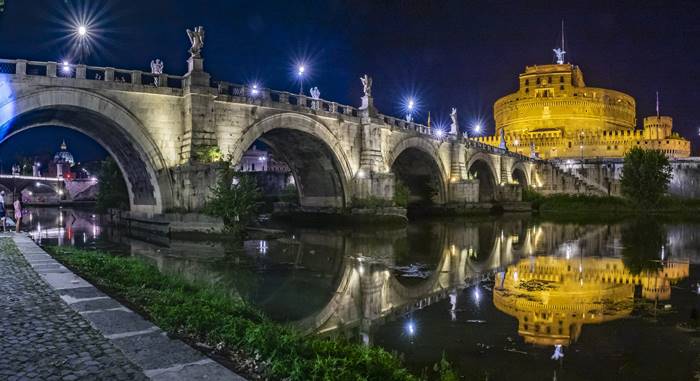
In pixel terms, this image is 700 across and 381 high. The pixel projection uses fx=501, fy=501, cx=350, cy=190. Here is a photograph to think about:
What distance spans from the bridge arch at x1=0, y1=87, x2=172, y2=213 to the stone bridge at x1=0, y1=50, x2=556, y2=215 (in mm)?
44

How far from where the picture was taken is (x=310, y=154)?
117 feet

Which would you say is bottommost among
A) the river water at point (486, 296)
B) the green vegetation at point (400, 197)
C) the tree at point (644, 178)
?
the river water at point (486, 296)

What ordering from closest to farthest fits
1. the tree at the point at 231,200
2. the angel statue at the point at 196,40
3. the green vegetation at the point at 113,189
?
1. the tree at the point at 231,200
2. the angel statue at the point at 196,40
3. the green vegetation at the point at 113,189

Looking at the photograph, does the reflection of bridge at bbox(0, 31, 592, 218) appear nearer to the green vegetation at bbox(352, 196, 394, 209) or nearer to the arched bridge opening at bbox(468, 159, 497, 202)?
the green vegetation at bbox(352, 196, 394, 209)

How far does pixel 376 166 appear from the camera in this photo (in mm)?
35656

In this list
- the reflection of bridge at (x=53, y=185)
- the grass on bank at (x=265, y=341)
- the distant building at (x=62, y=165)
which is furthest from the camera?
the distant building at (x=62, y=165)

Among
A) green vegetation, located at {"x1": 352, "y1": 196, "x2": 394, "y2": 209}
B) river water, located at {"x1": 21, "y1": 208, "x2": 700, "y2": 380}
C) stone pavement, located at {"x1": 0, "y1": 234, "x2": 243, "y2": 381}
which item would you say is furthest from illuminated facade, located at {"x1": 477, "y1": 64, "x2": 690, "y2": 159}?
stone pavement, located at {"x1": 0, "y1": 234, "x2": 243, "y2": 381}

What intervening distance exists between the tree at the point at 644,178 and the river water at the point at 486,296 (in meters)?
31.4

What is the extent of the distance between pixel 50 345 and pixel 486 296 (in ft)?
28.3

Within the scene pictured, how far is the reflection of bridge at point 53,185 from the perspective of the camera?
3337 inches

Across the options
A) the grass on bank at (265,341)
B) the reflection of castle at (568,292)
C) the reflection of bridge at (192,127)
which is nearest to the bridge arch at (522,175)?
the reflection of bridge at (192,127)

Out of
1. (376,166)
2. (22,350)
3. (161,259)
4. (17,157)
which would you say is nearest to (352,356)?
(22,350)

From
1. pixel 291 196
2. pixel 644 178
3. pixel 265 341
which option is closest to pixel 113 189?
pixel 291 196

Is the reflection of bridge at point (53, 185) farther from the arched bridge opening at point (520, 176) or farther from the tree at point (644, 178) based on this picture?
the tree at point (644, 178)
